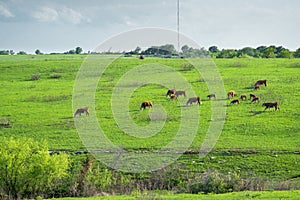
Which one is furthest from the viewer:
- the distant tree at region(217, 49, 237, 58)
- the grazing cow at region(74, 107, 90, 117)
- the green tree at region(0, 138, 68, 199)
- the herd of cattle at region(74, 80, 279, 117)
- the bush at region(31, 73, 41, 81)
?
the distant tree at region(217, 49, 237, 58)

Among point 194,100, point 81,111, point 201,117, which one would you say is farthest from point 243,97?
point 81,111

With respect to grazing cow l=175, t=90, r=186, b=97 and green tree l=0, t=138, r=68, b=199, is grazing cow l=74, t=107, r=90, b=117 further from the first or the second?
green tree l=0, t=138, r=68, b=199

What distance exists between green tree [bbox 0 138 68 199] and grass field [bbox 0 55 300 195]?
5.77 metres

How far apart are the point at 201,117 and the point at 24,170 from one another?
14.4 meters

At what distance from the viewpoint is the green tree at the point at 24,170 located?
2303 cm

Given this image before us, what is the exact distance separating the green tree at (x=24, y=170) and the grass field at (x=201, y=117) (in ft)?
18.9

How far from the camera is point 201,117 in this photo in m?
34.2

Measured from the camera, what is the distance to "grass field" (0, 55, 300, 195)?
88.8 ft

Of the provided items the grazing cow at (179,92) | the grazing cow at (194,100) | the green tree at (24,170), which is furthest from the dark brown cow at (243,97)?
the green tree at (24,170)

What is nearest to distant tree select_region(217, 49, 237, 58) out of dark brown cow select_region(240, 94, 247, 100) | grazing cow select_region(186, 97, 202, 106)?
dark brown cow select_region(240, 94, 247, 100)

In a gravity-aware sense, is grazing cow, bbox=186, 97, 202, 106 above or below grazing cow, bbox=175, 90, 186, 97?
below

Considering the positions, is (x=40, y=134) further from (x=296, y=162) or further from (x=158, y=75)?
(x=158, y=75)

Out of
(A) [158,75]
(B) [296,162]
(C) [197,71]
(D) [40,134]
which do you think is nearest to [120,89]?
(A) [158,75]

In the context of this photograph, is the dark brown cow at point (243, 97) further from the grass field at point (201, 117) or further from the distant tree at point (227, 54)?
the distant tree at point (227, 54)
